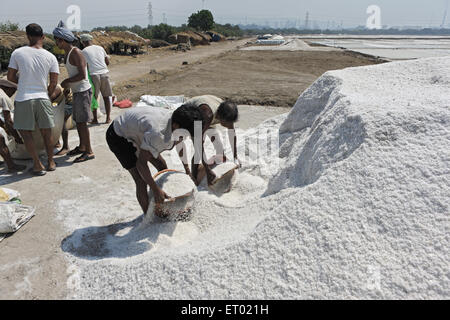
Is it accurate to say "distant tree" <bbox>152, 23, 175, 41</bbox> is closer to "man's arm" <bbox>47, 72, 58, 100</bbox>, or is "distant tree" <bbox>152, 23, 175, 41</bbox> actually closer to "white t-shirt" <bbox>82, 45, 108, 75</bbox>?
"white t-shirt" <bbox>82, 45, 108, 75</bbox>

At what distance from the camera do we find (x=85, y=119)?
3713 millimetres

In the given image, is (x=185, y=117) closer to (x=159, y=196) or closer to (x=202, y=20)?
(x=159, y=196)

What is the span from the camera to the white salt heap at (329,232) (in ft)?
5.01

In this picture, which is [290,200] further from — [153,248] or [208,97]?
[208,97]

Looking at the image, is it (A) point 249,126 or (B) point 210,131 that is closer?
(B) point 210,131

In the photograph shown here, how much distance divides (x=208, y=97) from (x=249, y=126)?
238cm

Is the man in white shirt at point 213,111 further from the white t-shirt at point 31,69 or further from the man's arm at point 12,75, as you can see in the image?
the man's arm at point 12,75

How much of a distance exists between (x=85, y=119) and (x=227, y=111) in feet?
6.33

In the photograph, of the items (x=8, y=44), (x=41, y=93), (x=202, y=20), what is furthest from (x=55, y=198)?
(x=202, y=20)

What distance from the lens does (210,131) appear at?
322cm

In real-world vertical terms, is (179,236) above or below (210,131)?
below

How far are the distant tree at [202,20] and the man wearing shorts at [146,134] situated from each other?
1989 inches
